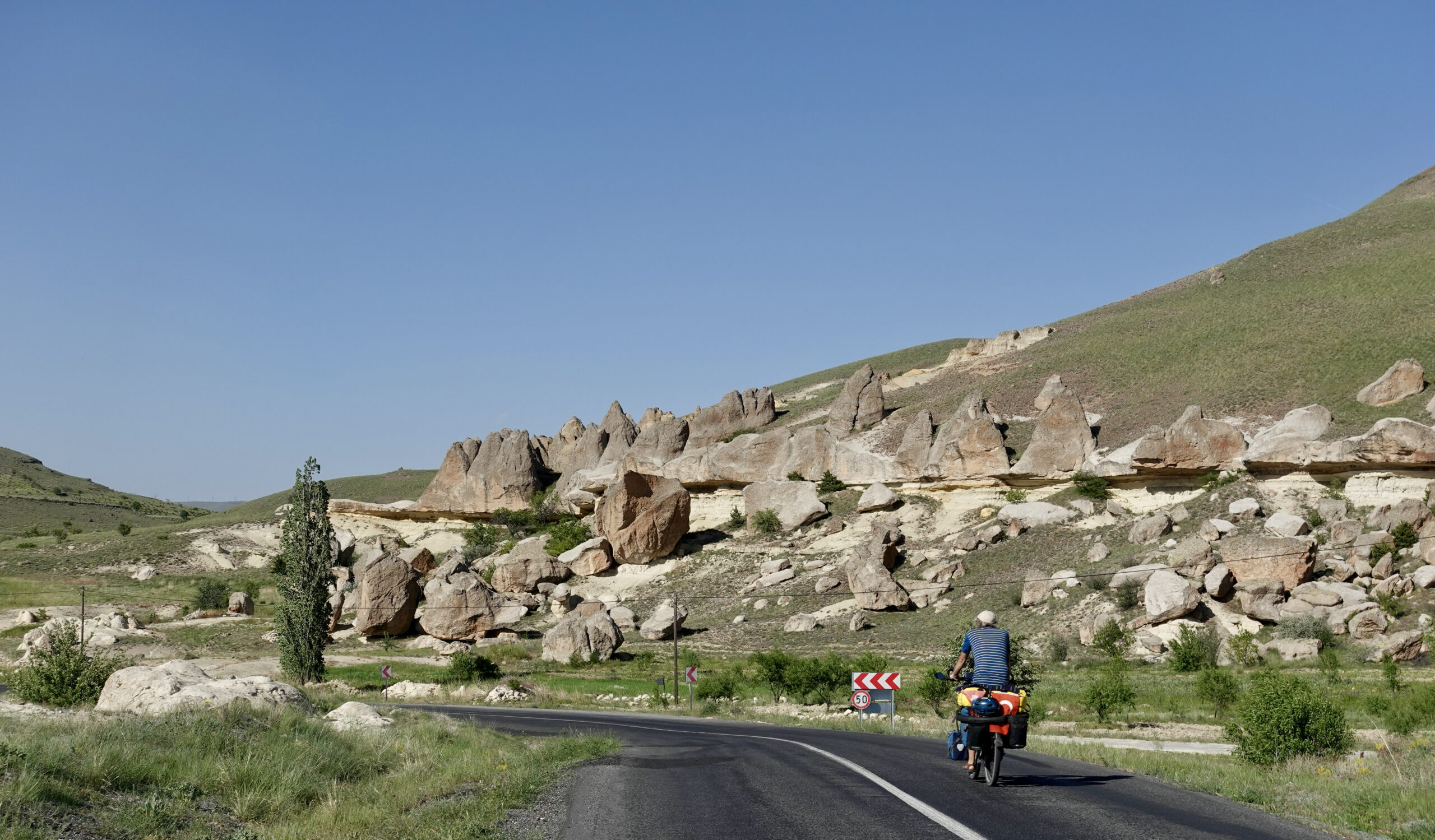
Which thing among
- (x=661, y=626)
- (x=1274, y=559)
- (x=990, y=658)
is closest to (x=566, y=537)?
(x=661, y=626)

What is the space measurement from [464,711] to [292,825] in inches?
900

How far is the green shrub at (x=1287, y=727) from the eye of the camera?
A: 1416cm

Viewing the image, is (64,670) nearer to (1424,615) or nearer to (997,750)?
(997,750)

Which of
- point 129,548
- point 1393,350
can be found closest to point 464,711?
point 1393,350

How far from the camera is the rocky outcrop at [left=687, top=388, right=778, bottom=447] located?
85125 millimetres

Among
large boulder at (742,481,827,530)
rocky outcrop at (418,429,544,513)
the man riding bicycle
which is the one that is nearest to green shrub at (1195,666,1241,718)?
the man riding bicycle

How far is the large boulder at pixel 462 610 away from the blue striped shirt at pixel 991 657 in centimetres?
4749

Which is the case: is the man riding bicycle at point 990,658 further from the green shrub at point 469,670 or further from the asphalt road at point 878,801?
the green shrub at point 469,670

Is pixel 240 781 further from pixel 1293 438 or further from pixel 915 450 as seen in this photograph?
pixel 915 450

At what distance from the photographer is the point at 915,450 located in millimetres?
66062

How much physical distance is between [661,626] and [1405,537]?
34.6 meters

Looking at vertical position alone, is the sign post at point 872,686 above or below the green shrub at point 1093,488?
below

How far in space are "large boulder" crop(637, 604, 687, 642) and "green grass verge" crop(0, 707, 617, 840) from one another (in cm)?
3874

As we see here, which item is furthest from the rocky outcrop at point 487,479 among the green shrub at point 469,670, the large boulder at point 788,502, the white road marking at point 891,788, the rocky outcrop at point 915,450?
the white road marking at point 891,788
